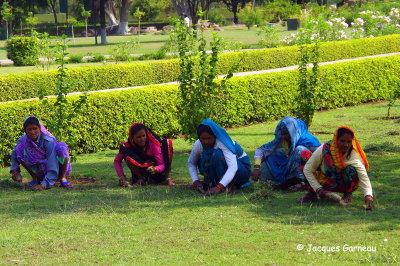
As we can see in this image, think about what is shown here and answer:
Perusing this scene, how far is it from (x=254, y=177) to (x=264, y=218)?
50.6 inches

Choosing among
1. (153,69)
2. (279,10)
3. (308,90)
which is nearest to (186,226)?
(308,90)

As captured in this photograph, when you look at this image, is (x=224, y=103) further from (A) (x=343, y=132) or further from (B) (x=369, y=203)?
(B) (x=369, y=203)

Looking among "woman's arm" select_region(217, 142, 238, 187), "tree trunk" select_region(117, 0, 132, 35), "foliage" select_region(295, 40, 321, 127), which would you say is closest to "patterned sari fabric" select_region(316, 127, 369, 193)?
"woman's arm" select_region(217, 142, 238, 187)

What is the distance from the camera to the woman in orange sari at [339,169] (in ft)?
19.4

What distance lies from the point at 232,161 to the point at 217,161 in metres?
0.16

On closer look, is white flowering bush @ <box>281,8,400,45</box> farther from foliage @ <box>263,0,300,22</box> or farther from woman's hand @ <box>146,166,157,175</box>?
foliage @ <box>263,0,300,22</box>

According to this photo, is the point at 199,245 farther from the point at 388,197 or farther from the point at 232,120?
the point at 232,120

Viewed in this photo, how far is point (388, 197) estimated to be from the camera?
653cm

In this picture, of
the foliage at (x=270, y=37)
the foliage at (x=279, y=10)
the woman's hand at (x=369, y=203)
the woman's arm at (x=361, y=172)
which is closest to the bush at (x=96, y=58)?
the foliage at (x=270, y=37)

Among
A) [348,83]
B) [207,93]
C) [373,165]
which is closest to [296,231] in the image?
[373,165]

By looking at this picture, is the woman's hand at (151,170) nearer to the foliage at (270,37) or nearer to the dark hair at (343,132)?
the dark hair at (343,132)

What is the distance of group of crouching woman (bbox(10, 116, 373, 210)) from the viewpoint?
6.07 meters

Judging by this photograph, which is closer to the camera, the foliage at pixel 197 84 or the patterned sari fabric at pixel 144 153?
the patterned sari fabric at pixel 144 153

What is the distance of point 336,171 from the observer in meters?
6.13
